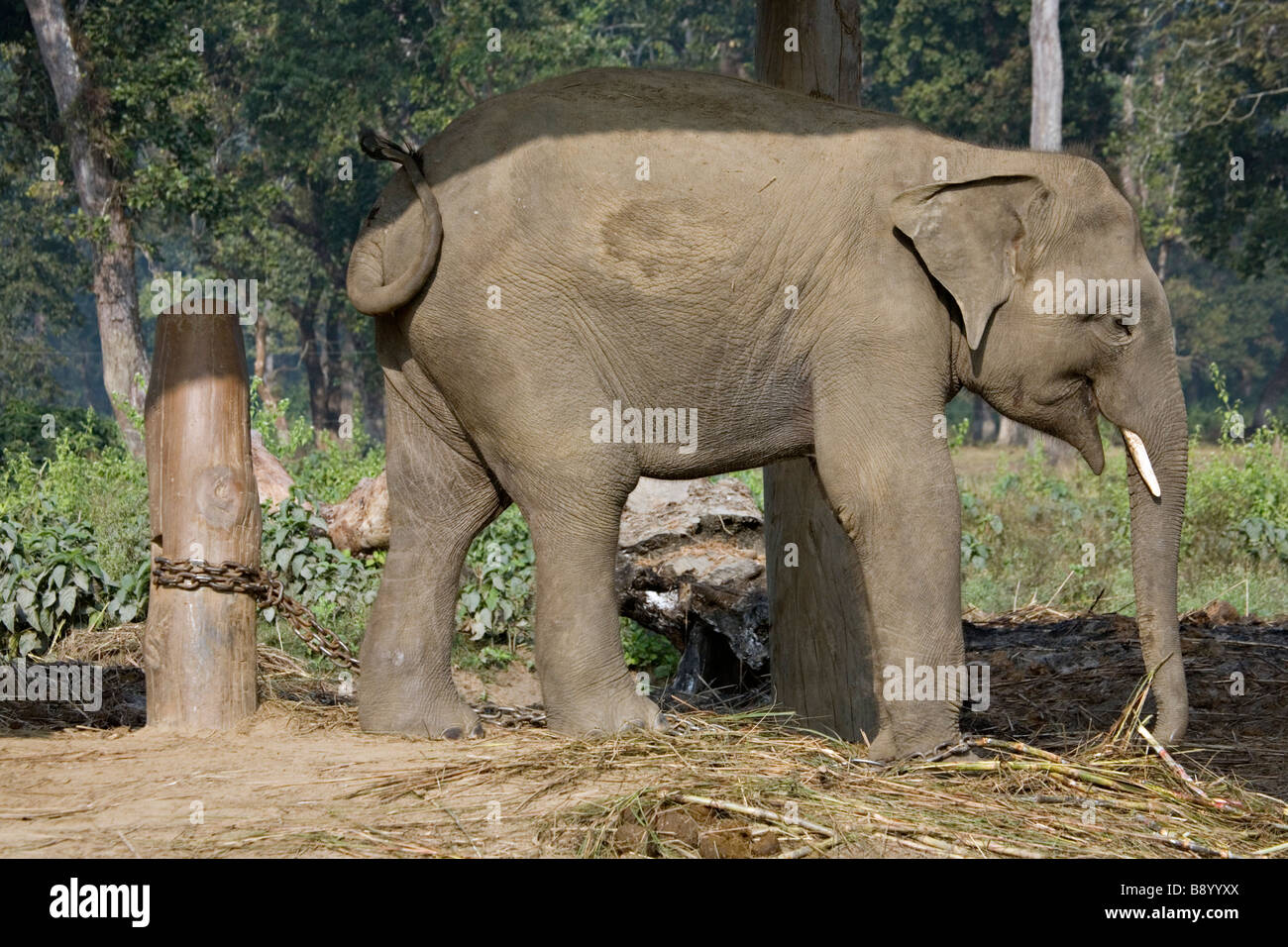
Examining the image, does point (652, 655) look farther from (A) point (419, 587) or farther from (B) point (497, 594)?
(A) point (419, 587)

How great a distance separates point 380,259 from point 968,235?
2.12 metres

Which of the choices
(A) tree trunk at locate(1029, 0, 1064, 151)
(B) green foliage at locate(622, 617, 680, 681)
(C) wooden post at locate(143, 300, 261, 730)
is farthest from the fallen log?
(A) tree trunk at locate(1029, 0, 1064, 151)

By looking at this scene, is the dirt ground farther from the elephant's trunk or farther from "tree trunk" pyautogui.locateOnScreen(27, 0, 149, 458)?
"tree trunk" pyautogui.locateOnScreen(27, 0, 149, 458)

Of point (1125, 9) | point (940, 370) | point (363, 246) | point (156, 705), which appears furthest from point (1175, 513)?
point (1125, 9)

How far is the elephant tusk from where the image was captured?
17.7ft

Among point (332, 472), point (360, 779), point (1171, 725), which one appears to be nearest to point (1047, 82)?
point (332, 472)

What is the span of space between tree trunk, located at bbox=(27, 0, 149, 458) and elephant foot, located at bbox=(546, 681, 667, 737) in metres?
15.4

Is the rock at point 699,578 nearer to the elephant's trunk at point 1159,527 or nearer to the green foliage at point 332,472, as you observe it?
the elephant's trunk at point 1159,527

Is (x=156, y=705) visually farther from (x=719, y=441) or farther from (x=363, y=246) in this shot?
(x=719, y=441)

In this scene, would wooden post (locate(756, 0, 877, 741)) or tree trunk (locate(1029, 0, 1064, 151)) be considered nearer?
wooden post (locate(756, 0, 877, 741))

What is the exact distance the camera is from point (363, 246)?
543 cm

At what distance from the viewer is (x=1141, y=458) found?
545 cm

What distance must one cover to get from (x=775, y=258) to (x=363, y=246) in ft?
4.97

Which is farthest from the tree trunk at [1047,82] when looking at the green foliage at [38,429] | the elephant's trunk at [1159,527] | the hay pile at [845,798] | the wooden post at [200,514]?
the hay pile at [845,798]
